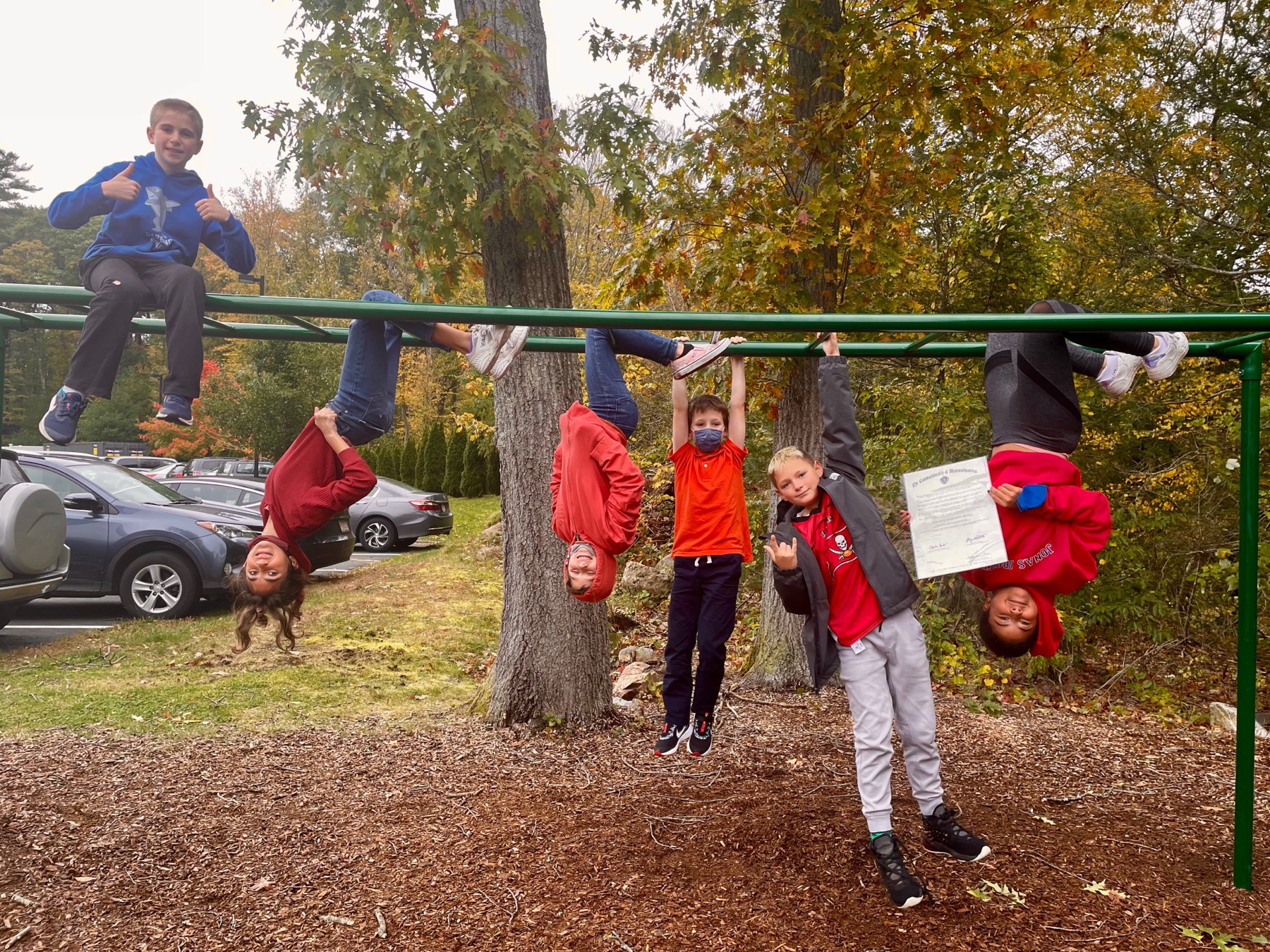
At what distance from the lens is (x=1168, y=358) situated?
10.9 feet

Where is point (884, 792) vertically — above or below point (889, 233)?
below

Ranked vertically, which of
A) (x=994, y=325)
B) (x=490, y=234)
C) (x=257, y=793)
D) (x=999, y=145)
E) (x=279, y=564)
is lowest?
(x=257, y=793)

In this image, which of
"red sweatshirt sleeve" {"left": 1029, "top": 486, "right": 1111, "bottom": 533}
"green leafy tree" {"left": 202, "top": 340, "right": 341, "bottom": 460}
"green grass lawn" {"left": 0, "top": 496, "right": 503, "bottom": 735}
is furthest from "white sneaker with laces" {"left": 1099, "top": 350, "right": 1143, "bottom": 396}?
"green leafy tree" {"left": 202, "top": 340, "right": 341, "bottom": 460}

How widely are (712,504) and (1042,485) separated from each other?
4.14 ft

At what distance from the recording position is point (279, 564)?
3.19 metres

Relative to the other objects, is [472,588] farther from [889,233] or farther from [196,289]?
[196,289]

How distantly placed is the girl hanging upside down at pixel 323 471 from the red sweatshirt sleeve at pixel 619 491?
527 millimetres

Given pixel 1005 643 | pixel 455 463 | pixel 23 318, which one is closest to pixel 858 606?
pixel 1005 643

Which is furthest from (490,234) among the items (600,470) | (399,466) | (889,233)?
(399,466)

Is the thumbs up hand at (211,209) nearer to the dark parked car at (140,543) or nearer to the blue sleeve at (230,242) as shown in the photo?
the blue sleeve at (230,242)

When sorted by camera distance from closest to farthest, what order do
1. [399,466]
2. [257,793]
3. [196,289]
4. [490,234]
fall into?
1. [196,289]
2. [257,793]
3. [490,234]
4. [399,466]

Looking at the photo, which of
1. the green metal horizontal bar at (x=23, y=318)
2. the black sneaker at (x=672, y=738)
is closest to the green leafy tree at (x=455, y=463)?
the green metal horizontal bar at (x=23, y=318)

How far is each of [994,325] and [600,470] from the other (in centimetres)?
155

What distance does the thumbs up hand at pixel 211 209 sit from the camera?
3047 millimetres
